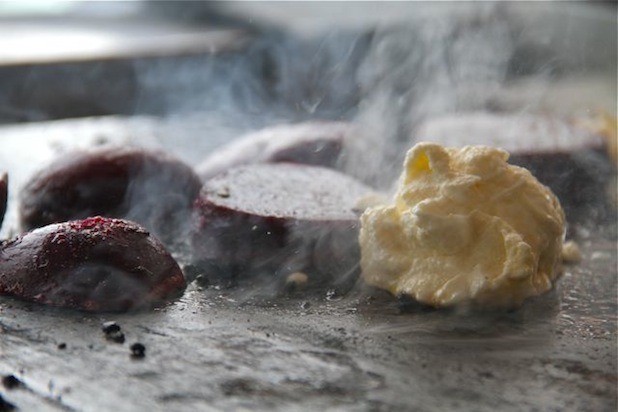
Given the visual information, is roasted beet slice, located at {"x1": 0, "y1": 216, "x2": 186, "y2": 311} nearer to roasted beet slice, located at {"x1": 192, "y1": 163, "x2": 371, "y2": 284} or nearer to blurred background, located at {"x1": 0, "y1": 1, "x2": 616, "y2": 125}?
roasted beet slice, located at {"x1": 192, "y1": 163, "x2": 371, "y2": 284}

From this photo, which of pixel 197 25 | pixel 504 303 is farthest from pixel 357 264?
pixel 197 25

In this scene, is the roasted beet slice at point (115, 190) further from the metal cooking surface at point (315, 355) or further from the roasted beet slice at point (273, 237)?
the metal cooking surface at point (315, 355)

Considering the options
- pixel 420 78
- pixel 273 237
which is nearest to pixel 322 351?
pixel 273 237

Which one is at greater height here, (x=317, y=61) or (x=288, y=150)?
(x=317, y=61)

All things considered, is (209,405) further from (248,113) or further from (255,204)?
(248,113)

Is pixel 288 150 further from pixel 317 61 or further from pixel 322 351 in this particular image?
pixel 317 61

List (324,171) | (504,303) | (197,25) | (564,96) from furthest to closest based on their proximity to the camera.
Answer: (197,25) → (564,96) → (324,171) → (504,303)

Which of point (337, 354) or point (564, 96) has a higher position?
point (564, 96)
